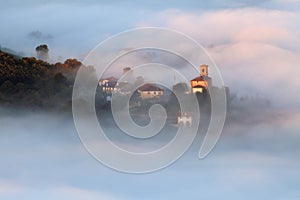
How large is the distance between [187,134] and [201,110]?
11.5 ft

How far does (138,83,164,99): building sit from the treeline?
7.60 ft

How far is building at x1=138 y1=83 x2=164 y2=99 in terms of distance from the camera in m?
22.7

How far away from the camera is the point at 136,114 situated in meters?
20.8

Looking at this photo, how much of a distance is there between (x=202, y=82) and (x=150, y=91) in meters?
1.99

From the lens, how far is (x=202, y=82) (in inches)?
893

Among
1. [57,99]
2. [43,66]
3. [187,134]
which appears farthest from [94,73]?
[187,134]

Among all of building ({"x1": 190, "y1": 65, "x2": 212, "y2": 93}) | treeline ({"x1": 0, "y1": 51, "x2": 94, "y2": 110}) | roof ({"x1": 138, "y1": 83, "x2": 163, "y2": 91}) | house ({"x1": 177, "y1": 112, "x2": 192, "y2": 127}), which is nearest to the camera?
house ({"x1": 177, "y1": 112, "x2": 192, "y2": 127})

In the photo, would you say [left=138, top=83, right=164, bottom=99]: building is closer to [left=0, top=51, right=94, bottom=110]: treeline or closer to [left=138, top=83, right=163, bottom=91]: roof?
[left=138, top=83, right=163, bottom=91]: roof

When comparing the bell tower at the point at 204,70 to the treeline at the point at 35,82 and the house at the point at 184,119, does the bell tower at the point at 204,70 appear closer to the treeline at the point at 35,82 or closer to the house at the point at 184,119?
the house at the point at 184,119

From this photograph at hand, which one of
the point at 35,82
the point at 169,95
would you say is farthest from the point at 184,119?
the point at 35,82

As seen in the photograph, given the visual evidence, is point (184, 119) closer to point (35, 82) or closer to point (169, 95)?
point (169, 95)

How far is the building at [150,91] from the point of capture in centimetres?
2267

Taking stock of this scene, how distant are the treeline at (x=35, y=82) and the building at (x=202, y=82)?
4.04m

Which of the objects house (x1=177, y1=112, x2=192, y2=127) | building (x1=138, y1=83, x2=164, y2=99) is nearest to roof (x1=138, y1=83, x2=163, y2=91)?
building (x1=138, y1=83, x2=164, y2=99)
